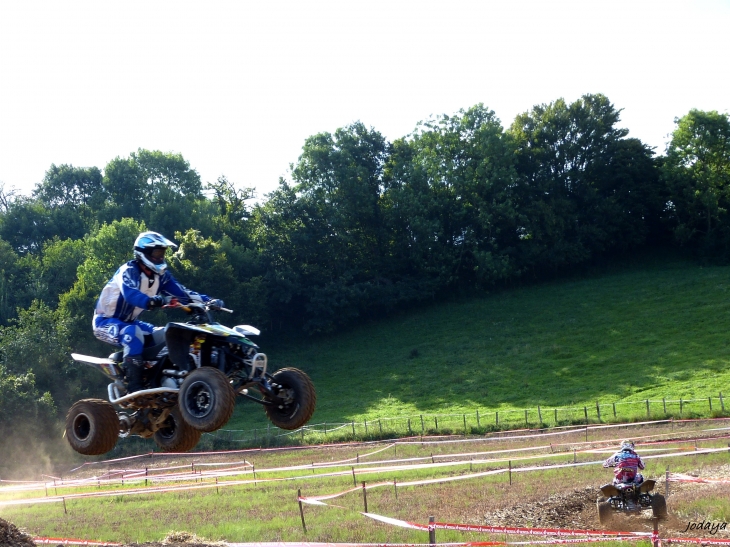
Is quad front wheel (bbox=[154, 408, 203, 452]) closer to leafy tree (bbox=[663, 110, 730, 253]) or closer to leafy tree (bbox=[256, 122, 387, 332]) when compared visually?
leafy tree (bbox=[256, 122, 387, 332])

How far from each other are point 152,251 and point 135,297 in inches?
32.5

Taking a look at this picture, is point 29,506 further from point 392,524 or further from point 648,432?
point 648,432

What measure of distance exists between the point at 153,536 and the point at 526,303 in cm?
4770

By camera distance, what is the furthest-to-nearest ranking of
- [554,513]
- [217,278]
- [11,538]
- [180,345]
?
[217,278] → [554,513] → [11,538] → [180,345]

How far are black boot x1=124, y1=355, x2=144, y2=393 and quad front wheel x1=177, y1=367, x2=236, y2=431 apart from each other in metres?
1.27

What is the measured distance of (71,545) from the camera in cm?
2069

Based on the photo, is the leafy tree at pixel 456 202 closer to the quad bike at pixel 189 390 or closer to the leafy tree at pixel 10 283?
the leafy tree at pixel 10 283

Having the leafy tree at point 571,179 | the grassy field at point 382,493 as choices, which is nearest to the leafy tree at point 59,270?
the grassy field at point 382,493

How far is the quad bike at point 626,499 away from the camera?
20.4 m

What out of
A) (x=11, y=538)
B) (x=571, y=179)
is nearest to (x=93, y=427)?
(x=11, y=538)

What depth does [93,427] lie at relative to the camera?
12828mm

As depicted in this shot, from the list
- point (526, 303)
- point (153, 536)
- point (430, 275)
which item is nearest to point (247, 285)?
point (430, 275)

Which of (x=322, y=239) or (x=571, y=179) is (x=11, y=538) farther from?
(x=571, y=179)

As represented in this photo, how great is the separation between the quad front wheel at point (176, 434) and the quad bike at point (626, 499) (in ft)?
38.5
